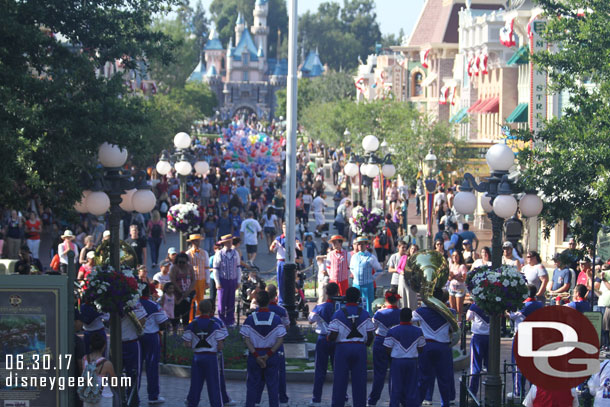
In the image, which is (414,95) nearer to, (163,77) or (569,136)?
(163,77)

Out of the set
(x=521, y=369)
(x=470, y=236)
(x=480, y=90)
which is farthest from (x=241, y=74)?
(x=521, y=369)

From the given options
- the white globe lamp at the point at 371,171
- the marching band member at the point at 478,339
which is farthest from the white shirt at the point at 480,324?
the white globe lamp at the point at 371,171

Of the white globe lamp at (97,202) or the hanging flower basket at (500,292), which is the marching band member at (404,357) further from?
the white globe lamp at (97,202)

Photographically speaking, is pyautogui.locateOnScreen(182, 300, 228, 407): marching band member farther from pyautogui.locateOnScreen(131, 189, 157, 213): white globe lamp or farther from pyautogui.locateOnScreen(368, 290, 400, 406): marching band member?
pyautogui.locateOnScreen(131, 189, 157, 213): white globe lamp

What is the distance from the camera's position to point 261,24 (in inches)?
7175

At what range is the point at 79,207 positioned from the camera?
55.7ft

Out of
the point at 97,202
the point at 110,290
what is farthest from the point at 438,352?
the point at 97,202

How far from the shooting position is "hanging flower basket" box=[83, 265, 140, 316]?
12.0m

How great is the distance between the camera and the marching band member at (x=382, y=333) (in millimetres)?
13242

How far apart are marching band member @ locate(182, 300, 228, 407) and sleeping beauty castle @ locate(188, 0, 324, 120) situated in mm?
162696

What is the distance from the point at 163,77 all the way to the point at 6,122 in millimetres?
73936

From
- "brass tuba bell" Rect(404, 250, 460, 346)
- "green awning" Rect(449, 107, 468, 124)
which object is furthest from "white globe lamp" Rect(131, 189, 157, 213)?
"green awning" Rect(449, 107, 468, 124)

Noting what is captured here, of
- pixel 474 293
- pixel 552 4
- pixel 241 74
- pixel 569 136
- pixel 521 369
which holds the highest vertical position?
pixel 241 74

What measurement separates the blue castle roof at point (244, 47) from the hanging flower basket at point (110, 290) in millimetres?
166819
